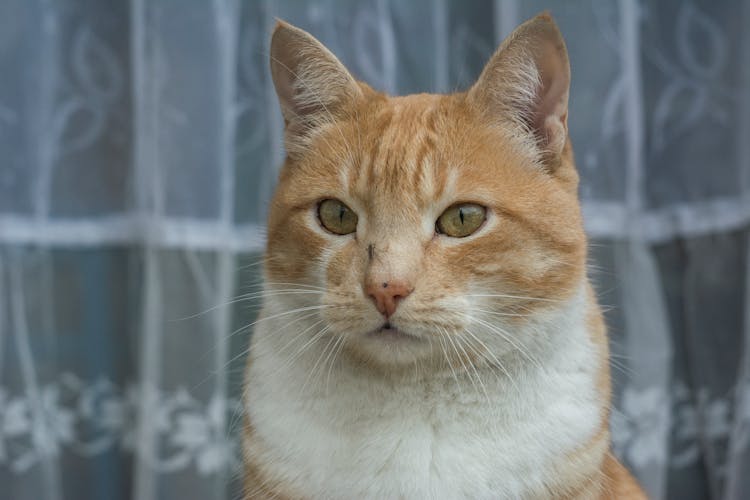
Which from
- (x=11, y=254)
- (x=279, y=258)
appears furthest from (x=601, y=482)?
(x=11, y=254)

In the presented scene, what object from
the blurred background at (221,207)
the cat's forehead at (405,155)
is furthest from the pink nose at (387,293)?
the blurred background at (221,207)

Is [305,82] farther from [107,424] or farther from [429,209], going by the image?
[107,424]

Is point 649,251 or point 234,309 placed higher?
point 649,251

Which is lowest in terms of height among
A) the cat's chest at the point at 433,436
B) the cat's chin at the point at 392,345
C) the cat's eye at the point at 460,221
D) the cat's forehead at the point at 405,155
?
the cat's chest at the point at 433,436

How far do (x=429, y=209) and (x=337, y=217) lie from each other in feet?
0.36

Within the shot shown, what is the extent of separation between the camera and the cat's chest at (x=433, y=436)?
810 millimetres

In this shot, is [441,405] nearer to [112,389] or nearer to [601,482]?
[601,482]

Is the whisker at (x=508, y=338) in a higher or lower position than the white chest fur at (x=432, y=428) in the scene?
higher

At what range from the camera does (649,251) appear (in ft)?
5.16

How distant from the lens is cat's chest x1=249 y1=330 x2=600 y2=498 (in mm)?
810

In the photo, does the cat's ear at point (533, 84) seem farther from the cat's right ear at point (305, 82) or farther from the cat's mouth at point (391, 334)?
the cat's mouth at point (391, 334)

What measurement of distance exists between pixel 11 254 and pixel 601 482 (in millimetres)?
1232

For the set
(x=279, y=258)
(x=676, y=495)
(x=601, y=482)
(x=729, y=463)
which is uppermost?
(x=279, y=258)

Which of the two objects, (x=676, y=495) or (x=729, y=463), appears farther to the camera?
(x=676, y=495)
